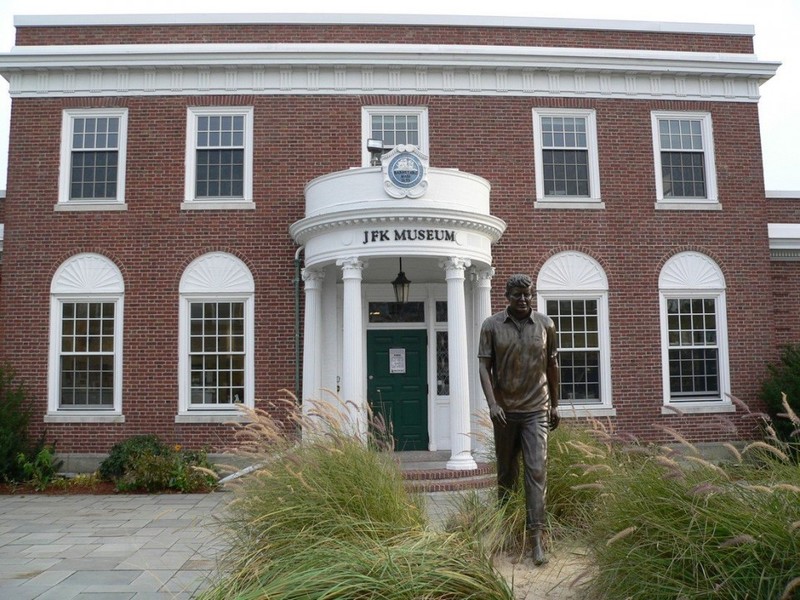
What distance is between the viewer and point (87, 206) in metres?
13.1

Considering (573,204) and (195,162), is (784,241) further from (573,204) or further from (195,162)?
(195,162)

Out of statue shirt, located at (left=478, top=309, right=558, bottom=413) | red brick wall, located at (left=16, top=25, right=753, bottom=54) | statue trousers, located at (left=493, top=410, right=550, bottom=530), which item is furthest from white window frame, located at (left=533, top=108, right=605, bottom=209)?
statue trousers, located at (left=493, top=410, right=550, bottom=530)

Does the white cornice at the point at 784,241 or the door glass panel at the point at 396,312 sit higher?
the white cornice at the point at 784,241

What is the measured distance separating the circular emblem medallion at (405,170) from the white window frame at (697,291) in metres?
5.93

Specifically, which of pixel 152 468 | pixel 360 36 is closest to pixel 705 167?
pixel 360 36

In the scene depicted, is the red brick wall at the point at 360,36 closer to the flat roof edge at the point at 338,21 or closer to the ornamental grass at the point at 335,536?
the flat roof edge at the point at 338,21

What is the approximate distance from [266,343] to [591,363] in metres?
6.65

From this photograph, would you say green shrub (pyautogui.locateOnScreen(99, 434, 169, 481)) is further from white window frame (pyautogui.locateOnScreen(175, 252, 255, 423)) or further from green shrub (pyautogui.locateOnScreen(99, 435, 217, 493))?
white window frame (pyautogui.locateOnScreen(175, 252, 255, 423))

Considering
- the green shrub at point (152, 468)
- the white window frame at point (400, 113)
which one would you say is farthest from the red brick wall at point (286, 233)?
the green shrub at point (152, 468)

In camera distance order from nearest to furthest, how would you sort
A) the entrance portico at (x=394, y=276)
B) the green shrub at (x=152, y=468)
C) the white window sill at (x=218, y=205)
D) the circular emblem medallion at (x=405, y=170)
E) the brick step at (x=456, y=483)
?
the brick step at (x=456, y=483), the entrance portico at (x=394, y=276), the circular emblem medallion at (x=405, y=170), the green shrub at (x=152, y=468), the white window sill at (x=218, y=205)

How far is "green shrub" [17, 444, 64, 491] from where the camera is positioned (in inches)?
461

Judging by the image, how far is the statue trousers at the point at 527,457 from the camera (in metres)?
5.74

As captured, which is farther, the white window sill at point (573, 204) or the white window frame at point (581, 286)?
the white window sill at point (573, 204)

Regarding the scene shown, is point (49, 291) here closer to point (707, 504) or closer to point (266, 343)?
point (266, 343)
